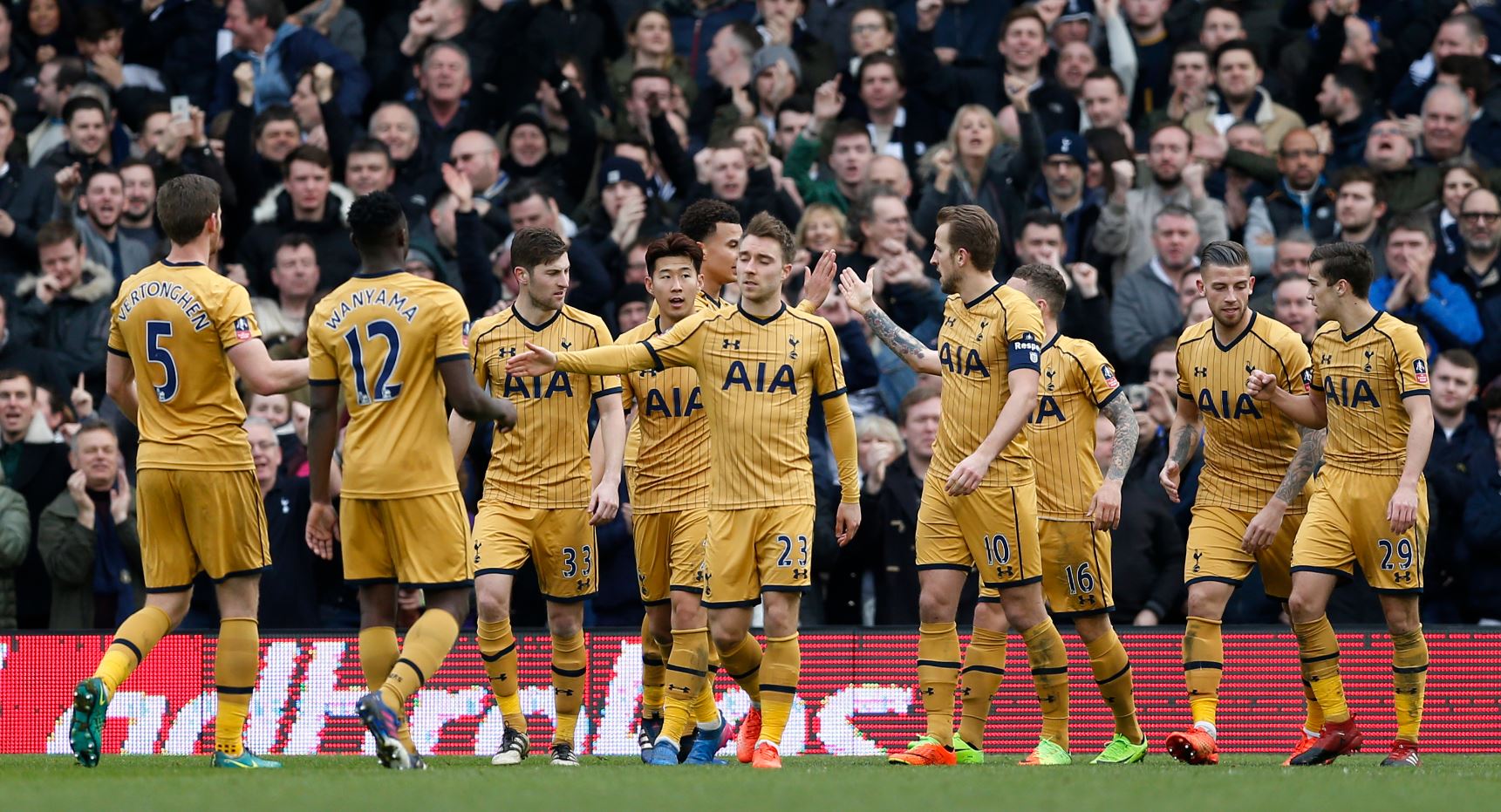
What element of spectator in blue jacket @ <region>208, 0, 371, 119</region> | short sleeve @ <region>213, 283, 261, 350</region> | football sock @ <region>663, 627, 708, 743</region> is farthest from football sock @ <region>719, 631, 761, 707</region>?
spectator in blue jacket @ <region>208, 0, 371, 119</region>

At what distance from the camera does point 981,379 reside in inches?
437

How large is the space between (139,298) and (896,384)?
7.43m

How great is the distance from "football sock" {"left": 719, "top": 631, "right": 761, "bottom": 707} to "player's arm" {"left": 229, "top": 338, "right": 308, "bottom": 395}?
9.35ft

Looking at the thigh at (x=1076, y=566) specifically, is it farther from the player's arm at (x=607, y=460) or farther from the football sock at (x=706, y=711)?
the player's arm at (x=607, y=460)

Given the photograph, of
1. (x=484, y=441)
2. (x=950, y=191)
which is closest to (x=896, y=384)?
(x=950, y=191)

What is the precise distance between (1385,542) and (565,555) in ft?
15.3

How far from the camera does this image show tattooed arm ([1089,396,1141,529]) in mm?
11070

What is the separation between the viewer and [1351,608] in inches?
576

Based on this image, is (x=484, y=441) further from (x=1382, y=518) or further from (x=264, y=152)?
(x=1382, y=518)

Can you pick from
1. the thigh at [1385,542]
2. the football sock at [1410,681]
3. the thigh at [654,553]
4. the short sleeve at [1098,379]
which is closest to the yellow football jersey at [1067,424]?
the short sleeve at [1098,379]

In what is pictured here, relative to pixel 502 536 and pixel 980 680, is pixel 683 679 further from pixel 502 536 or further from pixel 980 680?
pixel 980 680

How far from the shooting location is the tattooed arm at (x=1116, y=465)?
11.1 meters

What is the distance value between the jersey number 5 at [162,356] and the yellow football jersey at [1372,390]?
6342 millimetres

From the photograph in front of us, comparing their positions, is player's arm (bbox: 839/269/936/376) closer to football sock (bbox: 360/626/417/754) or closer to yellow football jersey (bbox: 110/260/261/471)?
football sock (bbox: 360/626/417/754)
